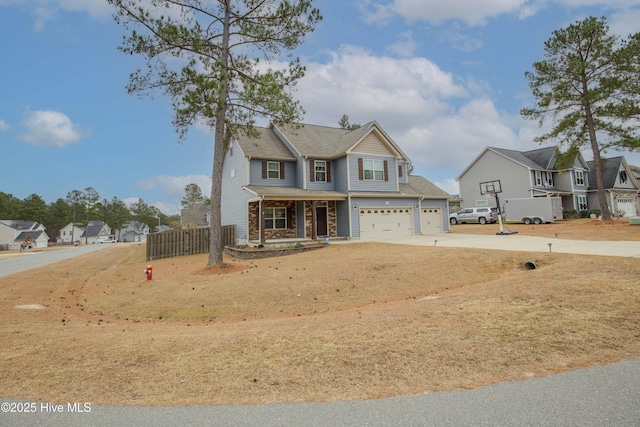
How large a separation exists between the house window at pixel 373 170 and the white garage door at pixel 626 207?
3271 centimetres

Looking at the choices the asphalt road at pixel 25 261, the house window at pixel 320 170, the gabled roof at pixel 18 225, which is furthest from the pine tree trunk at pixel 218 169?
the gabled roof at pixel 18 225

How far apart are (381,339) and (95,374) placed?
3713 mm

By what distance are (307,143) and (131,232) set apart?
303 ft

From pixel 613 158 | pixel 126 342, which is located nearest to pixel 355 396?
pixel 126 342

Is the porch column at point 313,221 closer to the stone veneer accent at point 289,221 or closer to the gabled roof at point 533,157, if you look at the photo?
the stone veneer accent at point 289,221

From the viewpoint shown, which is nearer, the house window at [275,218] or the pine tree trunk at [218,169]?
the pine tree trunk at [218,169]

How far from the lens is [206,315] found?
8398 millimetres

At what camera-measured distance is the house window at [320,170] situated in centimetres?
2180

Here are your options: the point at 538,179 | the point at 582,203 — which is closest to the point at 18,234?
the point at 538,179

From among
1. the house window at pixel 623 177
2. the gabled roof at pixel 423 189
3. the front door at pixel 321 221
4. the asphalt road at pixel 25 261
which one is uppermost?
the house window at pixel 623 177

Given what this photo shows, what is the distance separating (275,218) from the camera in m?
20.9

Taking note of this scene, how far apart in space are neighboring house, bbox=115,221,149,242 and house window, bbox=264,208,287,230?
86.7 metres

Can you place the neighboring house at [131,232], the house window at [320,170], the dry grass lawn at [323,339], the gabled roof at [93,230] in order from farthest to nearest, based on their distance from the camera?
the neighboring house at [131,232] → the gabled roof at [93,230] → the house window at [320,170] → the dry grass lawn at [323,339]

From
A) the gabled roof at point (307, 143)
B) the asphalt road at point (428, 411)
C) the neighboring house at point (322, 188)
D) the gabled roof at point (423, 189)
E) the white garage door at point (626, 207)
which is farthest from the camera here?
the white garage door at point (626, 207)
